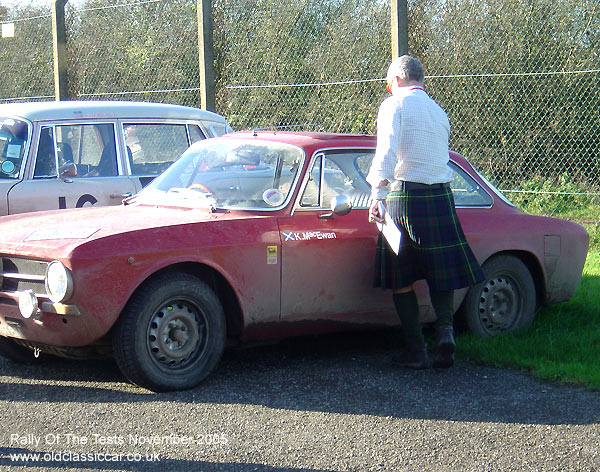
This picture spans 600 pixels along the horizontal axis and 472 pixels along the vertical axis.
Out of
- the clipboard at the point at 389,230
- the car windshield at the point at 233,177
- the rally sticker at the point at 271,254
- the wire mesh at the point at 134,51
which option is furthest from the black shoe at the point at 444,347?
the wire mesh at the point at 134,51

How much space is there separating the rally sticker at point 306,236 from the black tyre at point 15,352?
185 centimetres

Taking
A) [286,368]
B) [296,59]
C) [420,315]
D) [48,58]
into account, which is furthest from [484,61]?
[48,58]

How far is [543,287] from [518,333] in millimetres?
443

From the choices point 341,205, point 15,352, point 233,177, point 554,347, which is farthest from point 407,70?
point 15,352

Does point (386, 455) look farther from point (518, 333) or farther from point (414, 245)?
point (518, 333)

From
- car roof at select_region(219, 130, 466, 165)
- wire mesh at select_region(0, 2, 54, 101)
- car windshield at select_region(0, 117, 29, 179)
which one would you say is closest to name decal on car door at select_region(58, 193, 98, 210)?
car windshield at select_region(0, 117, 29, 179)

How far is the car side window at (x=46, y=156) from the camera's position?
7977 millimetres

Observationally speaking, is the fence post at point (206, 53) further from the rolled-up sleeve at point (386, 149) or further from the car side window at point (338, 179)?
the rolled-up sleeve at point (386, 149)

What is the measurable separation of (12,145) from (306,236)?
3544 millimetres

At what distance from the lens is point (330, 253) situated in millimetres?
Result: 5766

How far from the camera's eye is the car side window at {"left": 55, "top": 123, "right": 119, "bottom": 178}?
26.8 ft

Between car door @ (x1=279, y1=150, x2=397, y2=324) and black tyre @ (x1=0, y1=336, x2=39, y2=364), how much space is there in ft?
5.59

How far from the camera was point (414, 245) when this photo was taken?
18.6 ft

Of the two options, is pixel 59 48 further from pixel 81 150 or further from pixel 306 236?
pixel 306 236
